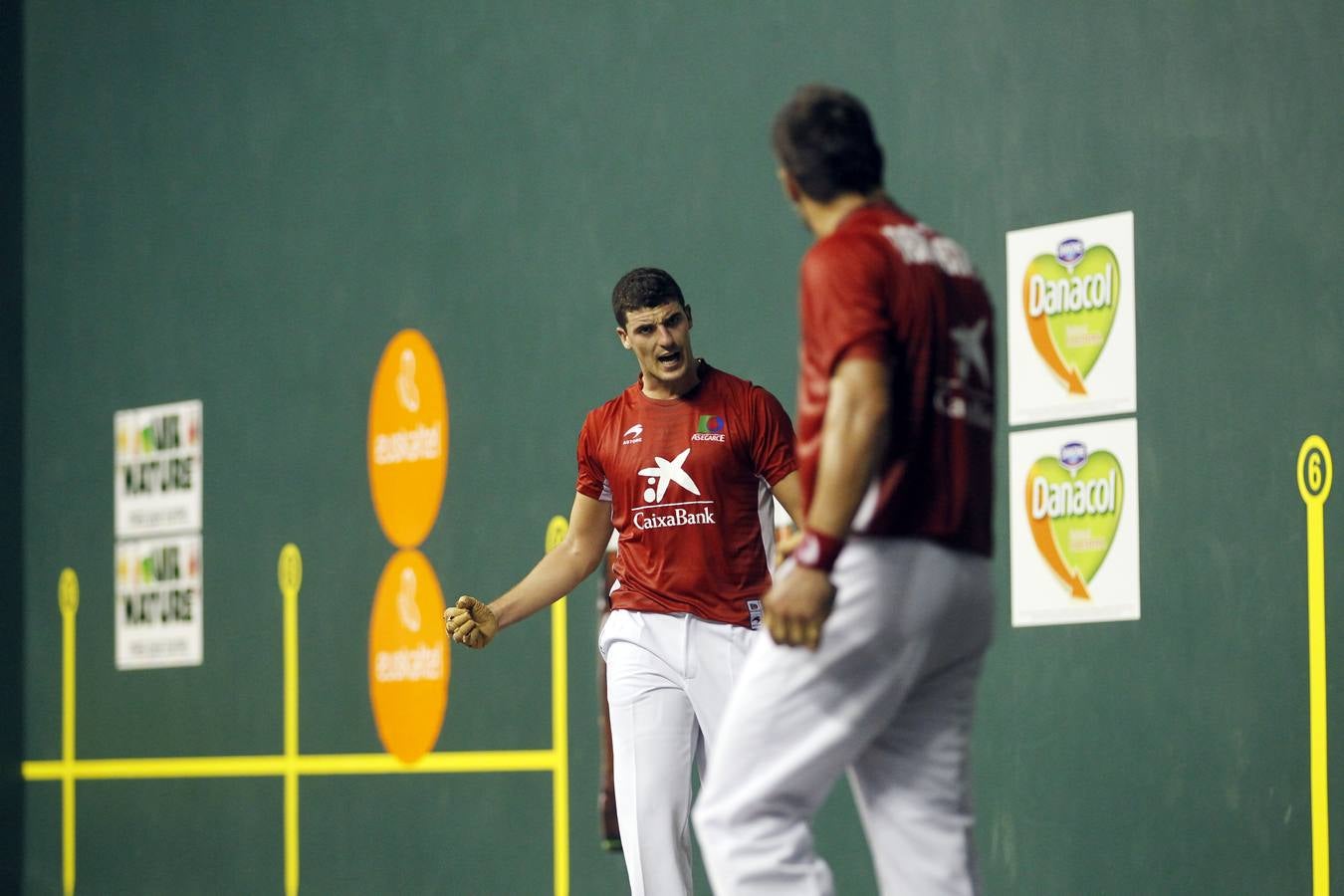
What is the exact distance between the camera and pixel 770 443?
13.2ft

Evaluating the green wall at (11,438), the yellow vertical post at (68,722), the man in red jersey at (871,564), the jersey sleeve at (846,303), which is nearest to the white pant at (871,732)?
the man in red jersey at (871,564)

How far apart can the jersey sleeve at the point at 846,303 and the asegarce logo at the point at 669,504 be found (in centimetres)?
144

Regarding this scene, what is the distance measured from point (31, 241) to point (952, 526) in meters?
6.18

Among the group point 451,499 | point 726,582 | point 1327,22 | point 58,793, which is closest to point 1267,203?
point 1327,22

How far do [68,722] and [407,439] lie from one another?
2168 mm

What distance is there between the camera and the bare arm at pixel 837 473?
8.14ft

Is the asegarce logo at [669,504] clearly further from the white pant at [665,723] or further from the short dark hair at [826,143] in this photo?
the short dark hair at [826,143]

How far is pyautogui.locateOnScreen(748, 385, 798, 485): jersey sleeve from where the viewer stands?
4.01 meters

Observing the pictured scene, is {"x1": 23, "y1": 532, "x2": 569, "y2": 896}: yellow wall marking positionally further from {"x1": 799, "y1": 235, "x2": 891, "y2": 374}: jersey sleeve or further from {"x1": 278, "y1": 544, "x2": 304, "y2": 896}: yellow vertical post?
{"x1": 799, "y1": 235, "x2": 891, "y2": 374}: jersey sleeve

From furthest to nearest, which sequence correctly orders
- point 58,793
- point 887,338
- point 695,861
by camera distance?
point 58,793
point 695,861
point 887,338

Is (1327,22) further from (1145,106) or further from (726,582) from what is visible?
(726,582)

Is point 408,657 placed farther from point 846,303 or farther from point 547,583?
point 846,303

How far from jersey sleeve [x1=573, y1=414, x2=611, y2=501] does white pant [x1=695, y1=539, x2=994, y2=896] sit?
156 cm

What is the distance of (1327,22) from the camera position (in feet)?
13.9
